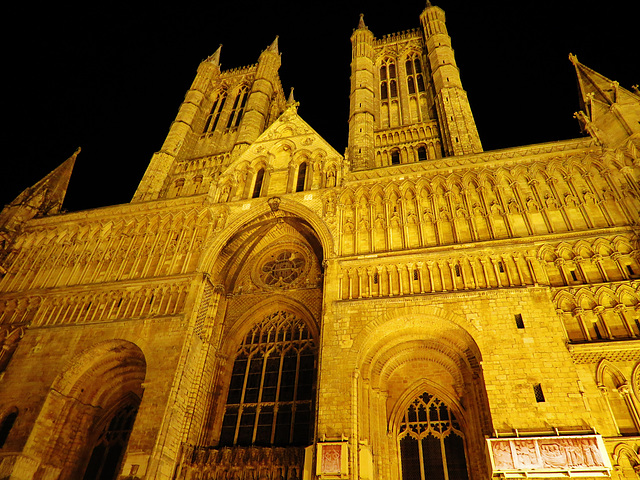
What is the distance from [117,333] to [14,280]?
6708 millimetres

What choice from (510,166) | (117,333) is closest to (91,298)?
(117,333)

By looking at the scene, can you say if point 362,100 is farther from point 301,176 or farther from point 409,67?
point 301,176

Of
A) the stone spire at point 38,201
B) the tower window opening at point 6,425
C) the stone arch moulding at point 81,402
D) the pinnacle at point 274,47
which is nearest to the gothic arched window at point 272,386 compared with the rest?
the stone arch moulding at point 81,402

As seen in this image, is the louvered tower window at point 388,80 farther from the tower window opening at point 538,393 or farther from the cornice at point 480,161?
the tower window opening at point 538,393

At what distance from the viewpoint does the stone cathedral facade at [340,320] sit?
9.62 meters

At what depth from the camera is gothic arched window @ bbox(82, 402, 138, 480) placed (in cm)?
1305

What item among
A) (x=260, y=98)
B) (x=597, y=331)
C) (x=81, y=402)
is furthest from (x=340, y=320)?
(x=260, y=98)

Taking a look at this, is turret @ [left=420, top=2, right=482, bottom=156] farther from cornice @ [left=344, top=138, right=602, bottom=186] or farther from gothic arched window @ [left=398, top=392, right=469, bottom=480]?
gothic arched window @ [left=398, top=392, right=469, bottom=480]

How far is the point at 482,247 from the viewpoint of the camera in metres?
12.1

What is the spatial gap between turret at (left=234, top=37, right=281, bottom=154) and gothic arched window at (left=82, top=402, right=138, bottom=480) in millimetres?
15571

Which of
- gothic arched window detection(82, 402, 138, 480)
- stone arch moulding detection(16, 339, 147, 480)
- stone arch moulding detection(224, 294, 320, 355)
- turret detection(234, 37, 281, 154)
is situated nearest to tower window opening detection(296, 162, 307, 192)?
stone arch moulding detection(224, 294, 320, 355)

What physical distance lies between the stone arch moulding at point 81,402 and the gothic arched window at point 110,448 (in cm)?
22

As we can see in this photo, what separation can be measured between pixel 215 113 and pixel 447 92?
17.4 metres

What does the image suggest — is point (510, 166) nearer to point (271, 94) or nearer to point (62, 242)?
point (62, 242)
